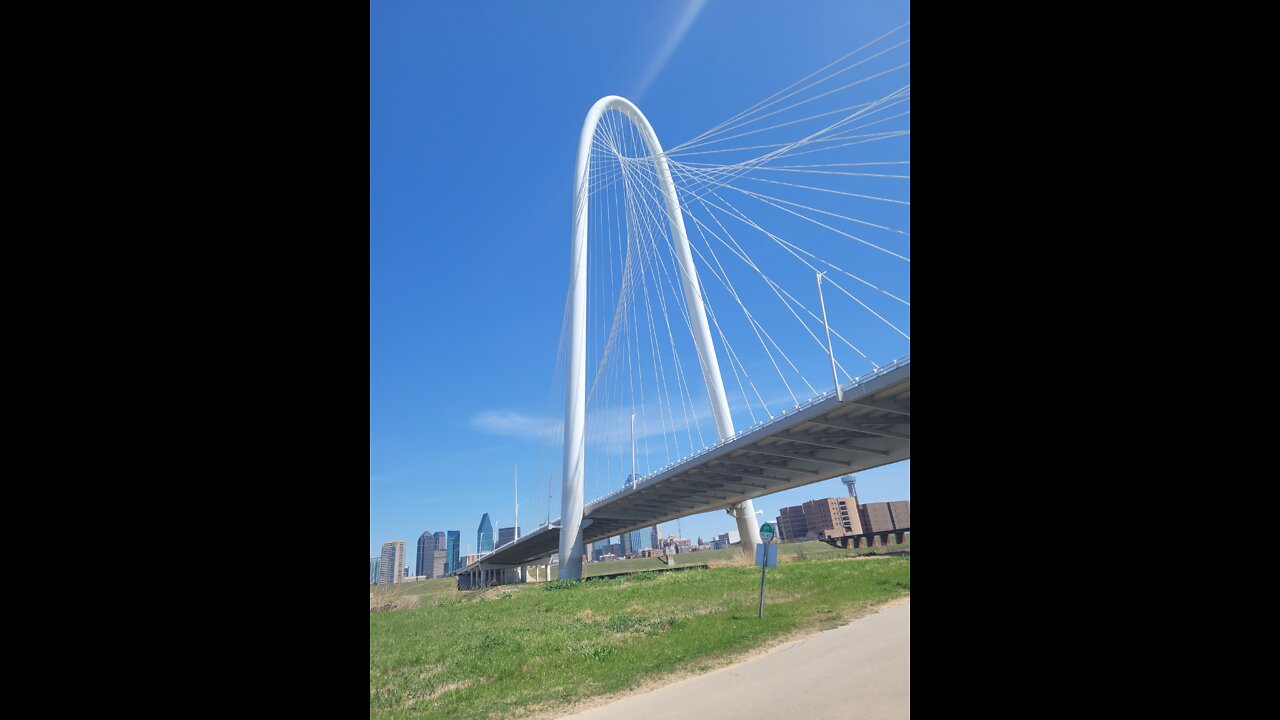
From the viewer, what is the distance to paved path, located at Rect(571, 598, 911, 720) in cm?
548

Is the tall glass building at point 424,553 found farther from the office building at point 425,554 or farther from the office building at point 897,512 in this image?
the office building at point 897,512

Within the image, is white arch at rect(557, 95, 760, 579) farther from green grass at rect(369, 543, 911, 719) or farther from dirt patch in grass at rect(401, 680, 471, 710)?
dirt patch in grass at rect(401, 680, 471, 710)

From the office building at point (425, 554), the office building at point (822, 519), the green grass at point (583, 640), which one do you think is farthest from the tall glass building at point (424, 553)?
the green grass at point (583, 640)

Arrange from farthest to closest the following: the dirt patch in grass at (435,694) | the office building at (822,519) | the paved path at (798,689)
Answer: the office building at (822,519), the dirt patch in grass at (435,694), the paved path at (798,689)

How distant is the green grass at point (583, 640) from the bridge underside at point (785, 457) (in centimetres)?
605

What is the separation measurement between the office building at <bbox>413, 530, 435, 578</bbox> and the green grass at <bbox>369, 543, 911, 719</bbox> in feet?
298

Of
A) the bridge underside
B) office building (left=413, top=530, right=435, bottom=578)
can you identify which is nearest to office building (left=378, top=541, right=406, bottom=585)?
office building (left=413, top=530, right=435, bottom=578)

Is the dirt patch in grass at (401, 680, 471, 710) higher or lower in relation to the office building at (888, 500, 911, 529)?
lower

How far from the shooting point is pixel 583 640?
10383mm

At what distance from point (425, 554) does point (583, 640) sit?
107108 millimetres

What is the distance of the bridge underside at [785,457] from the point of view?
22297 millimetres
